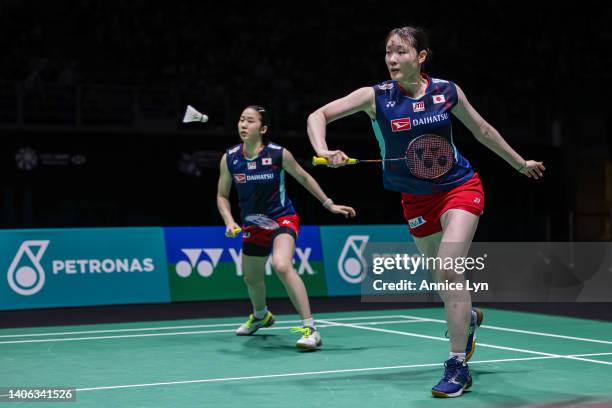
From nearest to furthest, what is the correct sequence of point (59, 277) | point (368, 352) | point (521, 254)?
point (368, 352) → point (59, 277) → point (521, 254)

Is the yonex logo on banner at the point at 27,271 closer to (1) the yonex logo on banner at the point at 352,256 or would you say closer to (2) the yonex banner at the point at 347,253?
(2) the yonex banner at the point at 347,253

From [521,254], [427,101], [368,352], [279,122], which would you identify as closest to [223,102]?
[279,122]

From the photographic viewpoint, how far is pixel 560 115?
2059 cm

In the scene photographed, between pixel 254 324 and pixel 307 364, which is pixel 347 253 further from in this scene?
pixel 307 364

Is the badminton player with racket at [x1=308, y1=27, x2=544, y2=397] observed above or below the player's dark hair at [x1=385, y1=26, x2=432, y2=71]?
below

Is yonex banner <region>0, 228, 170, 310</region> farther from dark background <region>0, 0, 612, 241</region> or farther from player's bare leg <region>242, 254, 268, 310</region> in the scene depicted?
dark background <region>0, 0, 612, 241</region>

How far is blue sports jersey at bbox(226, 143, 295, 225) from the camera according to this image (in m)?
7.98

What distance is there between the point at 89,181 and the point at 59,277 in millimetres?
5531

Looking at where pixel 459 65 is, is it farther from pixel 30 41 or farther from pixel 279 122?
pixel 30 41

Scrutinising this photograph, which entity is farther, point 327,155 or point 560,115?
point 560,115

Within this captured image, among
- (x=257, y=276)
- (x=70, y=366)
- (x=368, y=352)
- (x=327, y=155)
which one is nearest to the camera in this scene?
(x=327, y=155)

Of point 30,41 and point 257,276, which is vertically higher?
point 30,41

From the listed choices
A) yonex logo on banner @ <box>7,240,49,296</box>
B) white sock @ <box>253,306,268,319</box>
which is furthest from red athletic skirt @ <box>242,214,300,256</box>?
yonex logo on banner @ <box>7,240,49,296</box>

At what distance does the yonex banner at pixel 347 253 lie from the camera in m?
12.6
